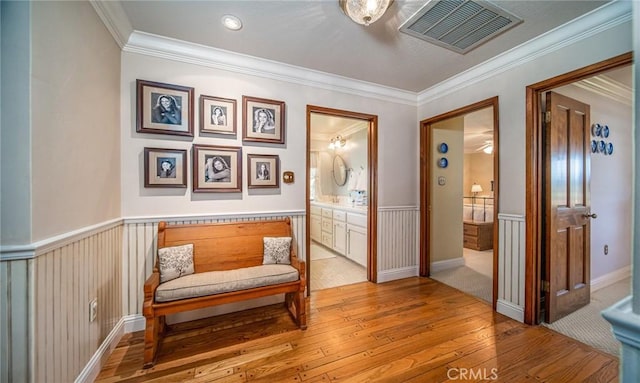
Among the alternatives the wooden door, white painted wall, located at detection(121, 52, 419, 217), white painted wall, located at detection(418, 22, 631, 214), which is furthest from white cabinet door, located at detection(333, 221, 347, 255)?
the wooden door

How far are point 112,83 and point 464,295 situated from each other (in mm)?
3914

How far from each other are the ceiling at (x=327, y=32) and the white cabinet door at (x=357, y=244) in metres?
2.14

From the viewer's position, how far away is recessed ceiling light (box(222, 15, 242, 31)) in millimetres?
1850

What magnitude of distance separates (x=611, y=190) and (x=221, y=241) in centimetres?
467

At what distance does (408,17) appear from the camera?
5.98ft

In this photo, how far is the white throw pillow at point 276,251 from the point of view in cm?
230

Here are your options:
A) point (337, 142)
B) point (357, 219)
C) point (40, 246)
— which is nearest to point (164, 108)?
point (40, 246)

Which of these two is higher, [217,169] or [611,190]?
[217,169]

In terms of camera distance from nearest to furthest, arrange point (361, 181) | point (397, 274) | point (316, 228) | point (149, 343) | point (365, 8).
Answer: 1. point (365, 8)
2. point (149, 343)
3. point (397, 274)
4. point (361, 181)
5. point (316, 228)

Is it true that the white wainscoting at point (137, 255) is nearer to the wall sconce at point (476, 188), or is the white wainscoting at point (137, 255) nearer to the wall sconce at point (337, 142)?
the wall sconce at point (337, 142)

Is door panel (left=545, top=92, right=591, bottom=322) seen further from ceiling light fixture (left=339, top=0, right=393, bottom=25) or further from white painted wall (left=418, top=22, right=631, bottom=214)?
ceiling light fixture (left=339, top=0, right=393, bottom=25)

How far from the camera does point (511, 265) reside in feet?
7.62

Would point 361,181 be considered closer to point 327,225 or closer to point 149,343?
point 327,225

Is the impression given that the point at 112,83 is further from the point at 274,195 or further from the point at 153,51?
the point at 274,195
